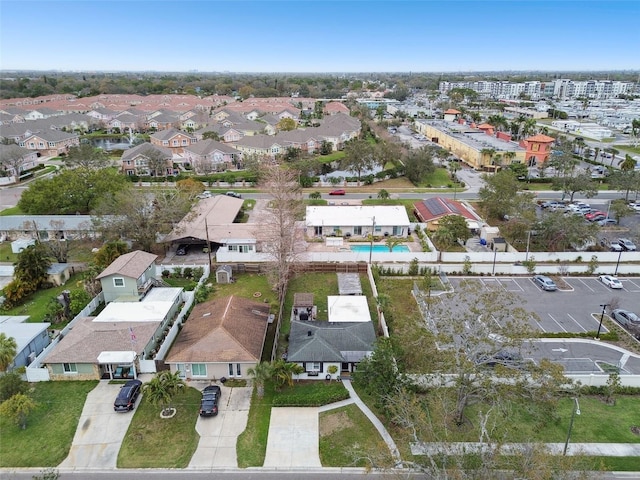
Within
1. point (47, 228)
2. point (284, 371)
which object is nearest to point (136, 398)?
point (284, 371)

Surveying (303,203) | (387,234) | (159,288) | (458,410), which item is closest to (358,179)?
(303,203)

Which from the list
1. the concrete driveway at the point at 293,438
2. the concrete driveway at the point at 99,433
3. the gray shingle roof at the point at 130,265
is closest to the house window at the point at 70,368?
the concrete driveway at the point at 99,433

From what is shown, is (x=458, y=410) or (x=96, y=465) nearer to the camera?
(x=96, y=465)

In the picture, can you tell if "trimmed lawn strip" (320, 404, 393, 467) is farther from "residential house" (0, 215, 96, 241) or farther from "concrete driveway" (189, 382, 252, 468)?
"residential house" (0, 215, 96, 241)

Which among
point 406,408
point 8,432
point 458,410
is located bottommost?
point 8,432

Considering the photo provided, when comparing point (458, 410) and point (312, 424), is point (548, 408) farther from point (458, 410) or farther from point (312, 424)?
point (312, 424)
